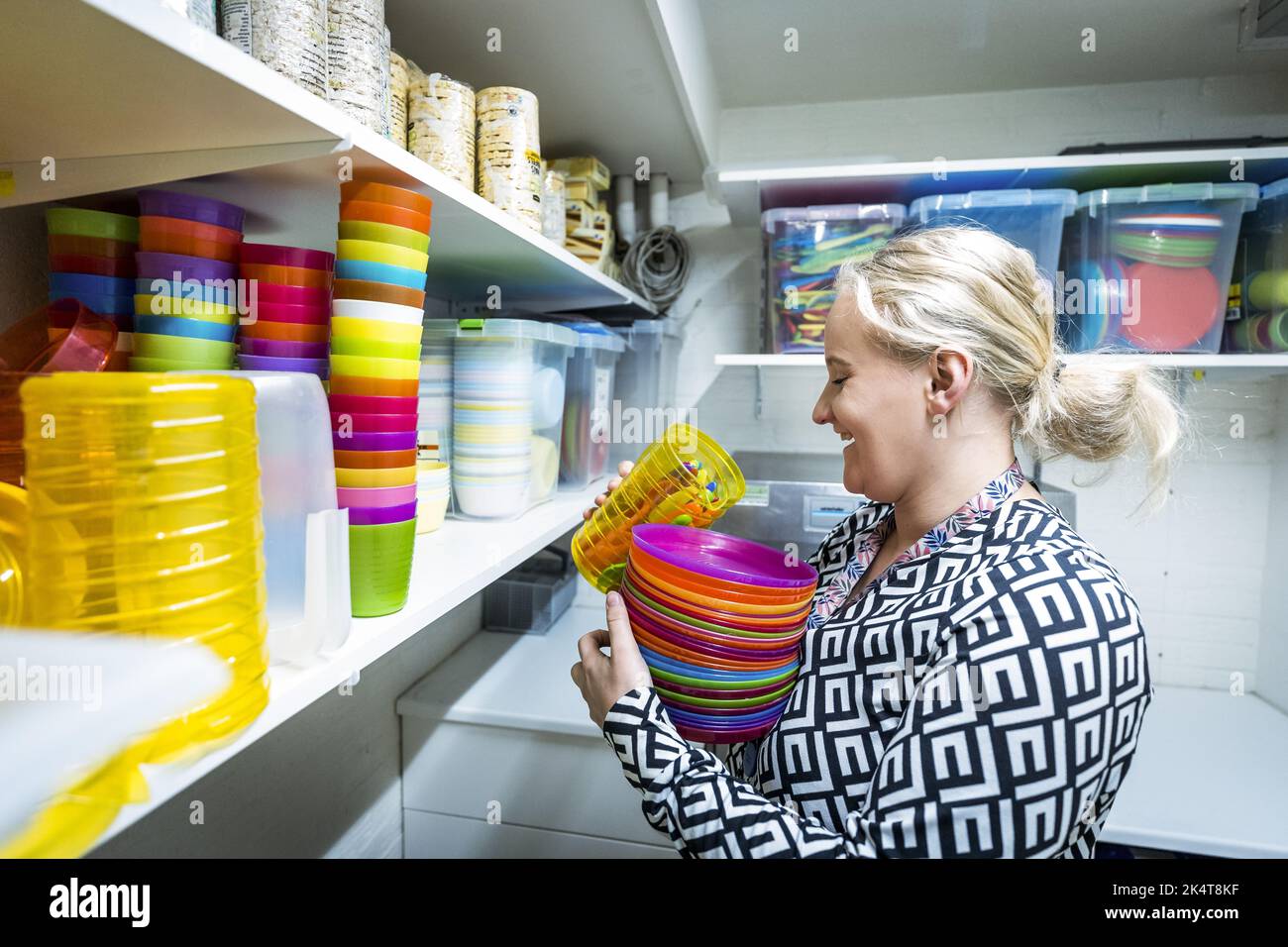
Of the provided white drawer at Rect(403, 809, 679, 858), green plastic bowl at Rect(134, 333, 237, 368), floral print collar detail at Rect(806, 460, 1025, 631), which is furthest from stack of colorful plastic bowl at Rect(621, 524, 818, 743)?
white drawer at Rect(403, 809, 679, 858)

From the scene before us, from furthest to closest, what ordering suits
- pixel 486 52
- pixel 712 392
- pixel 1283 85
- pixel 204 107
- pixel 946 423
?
pixel 712 392, pixel 1283 85, pixel 486 52, pixel 946 423, pixel 204 107

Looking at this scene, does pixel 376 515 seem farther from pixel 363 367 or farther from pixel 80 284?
pixel 80 284

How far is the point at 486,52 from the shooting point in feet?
4.16

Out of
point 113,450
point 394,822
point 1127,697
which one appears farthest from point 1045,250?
point 394,822

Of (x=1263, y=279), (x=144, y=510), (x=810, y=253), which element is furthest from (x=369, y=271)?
(x=1263, y=279)

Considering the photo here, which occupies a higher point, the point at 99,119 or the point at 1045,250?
the point at 1045,250

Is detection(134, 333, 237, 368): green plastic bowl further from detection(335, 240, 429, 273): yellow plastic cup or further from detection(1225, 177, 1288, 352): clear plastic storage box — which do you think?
detection(1225, 177, 1288, 352): clear plastic storage box

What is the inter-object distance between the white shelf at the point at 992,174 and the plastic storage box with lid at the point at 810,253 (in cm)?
5

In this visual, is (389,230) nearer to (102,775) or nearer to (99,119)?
(99,119)

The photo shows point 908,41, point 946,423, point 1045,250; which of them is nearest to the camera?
point 946,423

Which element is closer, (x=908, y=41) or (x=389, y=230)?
(x=389, y=230)

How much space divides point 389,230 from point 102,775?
1.67 feet

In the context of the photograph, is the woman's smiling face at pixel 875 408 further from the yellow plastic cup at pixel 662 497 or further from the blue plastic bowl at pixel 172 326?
the blue plastic bowl at pixel 172 326
